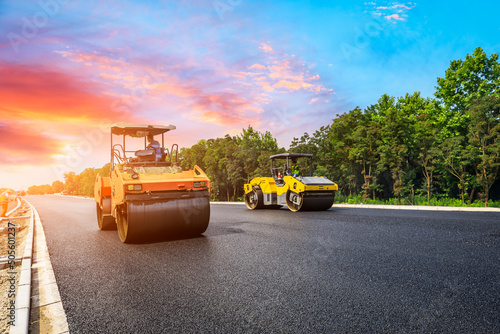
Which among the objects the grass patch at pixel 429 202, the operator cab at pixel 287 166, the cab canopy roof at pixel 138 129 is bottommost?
the grass patch at pixel 429 202

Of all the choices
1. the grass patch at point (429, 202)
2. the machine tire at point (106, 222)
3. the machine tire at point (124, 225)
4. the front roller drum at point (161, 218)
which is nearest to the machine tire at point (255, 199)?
the machine tire at point (106, 222)

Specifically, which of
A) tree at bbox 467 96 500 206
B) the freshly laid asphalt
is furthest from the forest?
the freshly laid asphalt

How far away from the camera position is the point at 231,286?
3900 millimetres

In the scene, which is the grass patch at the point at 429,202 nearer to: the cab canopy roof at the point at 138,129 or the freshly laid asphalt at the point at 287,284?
the freshly laid asphalt at the point at 287,284

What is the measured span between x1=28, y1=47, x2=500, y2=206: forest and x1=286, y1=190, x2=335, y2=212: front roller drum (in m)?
10.2

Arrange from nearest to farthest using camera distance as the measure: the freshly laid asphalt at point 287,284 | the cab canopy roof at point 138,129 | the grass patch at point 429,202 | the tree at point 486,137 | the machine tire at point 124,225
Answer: the freshly laid asphalt at point 287,284 → the machine tire at point 124,225 → the cab canopy roof at point 138,129 → the grass patch at point 429,202 → the tree at point 486,137

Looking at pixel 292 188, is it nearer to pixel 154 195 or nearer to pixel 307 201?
pixel 307 201

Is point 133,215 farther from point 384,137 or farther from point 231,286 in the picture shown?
point 384,137

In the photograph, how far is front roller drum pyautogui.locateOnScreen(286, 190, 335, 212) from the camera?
13.0 m

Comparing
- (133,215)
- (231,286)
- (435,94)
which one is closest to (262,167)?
(435,94)

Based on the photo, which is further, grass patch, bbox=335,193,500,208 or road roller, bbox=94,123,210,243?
grass patch, bbox=335,193,500,208

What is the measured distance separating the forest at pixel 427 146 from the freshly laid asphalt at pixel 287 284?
16.8 meters

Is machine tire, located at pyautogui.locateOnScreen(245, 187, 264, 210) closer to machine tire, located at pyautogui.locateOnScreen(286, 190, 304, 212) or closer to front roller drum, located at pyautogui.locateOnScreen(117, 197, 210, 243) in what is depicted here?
machine tire, located at pyautogui.locateOnScreen(286, 190, 304, 212)

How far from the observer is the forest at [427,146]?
72.3 ft
